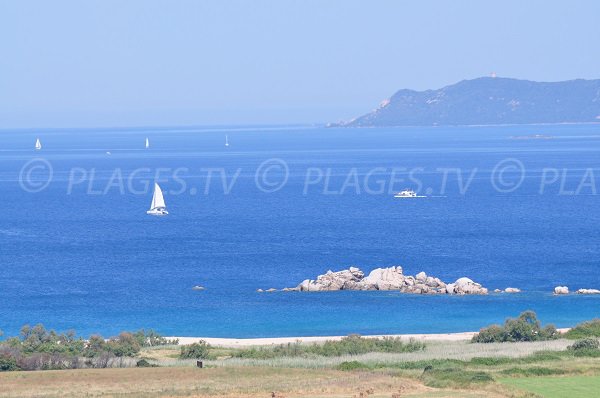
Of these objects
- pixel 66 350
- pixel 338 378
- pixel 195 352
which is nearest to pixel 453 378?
pixel 338 378

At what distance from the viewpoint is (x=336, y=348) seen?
1746 inches

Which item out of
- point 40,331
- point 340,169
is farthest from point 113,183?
point 40,331

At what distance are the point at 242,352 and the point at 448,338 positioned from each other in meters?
11.1

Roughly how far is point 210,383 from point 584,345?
16.2 metres

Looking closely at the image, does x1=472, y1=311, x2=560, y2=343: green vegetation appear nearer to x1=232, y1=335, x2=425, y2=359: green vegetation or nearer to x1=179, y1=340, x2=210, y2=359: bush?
x1=232, y1=335, x2=425, y2=359: green vegetation

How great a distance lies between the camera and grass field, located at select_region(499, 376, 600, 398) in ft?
109

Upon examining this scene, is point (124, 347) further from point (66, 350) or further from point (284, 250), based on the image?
point (284, 250)

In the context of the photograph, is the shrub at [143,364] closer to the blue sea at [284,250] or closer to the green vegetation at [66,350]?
the green vegetation at [66,350]

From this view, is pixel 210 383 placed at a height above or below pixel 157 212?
above

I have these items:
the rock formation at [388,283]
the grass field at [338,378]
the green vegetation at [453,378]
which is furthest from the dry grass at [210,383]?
the rock formation at [388,283]

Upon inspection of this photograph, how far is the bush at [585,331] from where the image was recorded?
4834cm

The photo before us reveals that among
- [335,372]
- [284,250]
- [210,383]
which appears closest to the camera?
[210,383]

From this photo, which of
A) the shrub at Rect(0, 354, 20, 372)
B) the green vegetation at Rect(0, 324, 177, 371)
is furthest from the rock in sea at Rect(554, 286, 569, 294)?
the shrub at Rect(0, 354, 20, 372)

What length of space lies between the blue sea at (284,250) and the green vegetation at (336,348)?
9031mm
